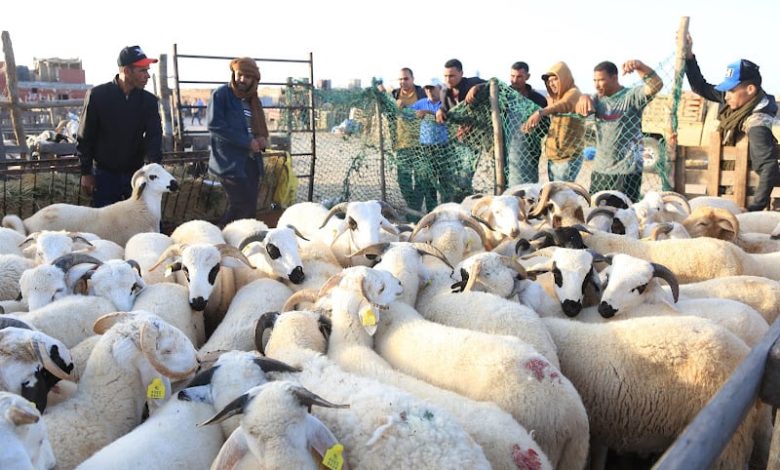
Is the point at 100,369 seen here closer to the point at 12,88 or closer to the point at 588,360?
the point at 588,360

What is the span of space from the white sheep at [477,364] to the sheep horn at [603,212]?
10.5 feet

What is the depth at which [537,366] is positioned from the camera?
2.88m

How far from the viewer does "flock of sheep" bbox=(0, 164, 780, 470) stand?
2.36 m

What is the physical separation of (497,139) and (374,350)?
570 centimetres

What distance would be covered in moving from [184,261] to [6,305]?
115 centimetres

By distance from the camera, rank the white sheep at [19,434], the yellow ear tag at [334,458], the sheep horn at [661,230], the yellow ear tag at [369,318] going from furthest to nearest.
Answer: the sheep horn at [661,230] → the yellow ear tag at [369,318] → the yellow ear tag at [334,458] → the white sheep at [19,434]

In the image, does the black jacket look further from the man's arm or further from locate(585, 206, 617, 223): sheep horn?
the man's arm

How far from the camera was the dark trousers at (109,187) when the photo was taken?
23.6 ft

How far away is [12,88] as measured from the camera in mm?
11125

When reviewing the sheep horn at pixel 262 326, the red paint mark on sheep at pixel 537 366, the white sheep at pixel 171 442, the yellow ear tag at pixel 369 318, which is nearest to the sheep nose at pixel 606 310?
the red paint mark on sheep at pixel 537 366

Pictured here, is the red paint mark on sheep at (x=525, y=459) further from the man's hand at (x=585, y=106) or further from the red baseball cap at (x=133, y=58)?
the man's hand at (x=585, y=106)

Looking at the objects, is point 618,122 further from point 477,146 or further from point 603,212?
point 477,146

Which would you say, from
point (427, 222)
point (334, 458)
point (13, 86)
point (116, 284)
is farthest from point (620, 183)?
point (13, 86)

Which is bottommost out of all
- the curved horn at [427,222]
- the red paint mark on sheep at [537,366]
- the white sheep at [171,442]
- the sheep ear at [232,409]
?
the white sheep at [171,442]
